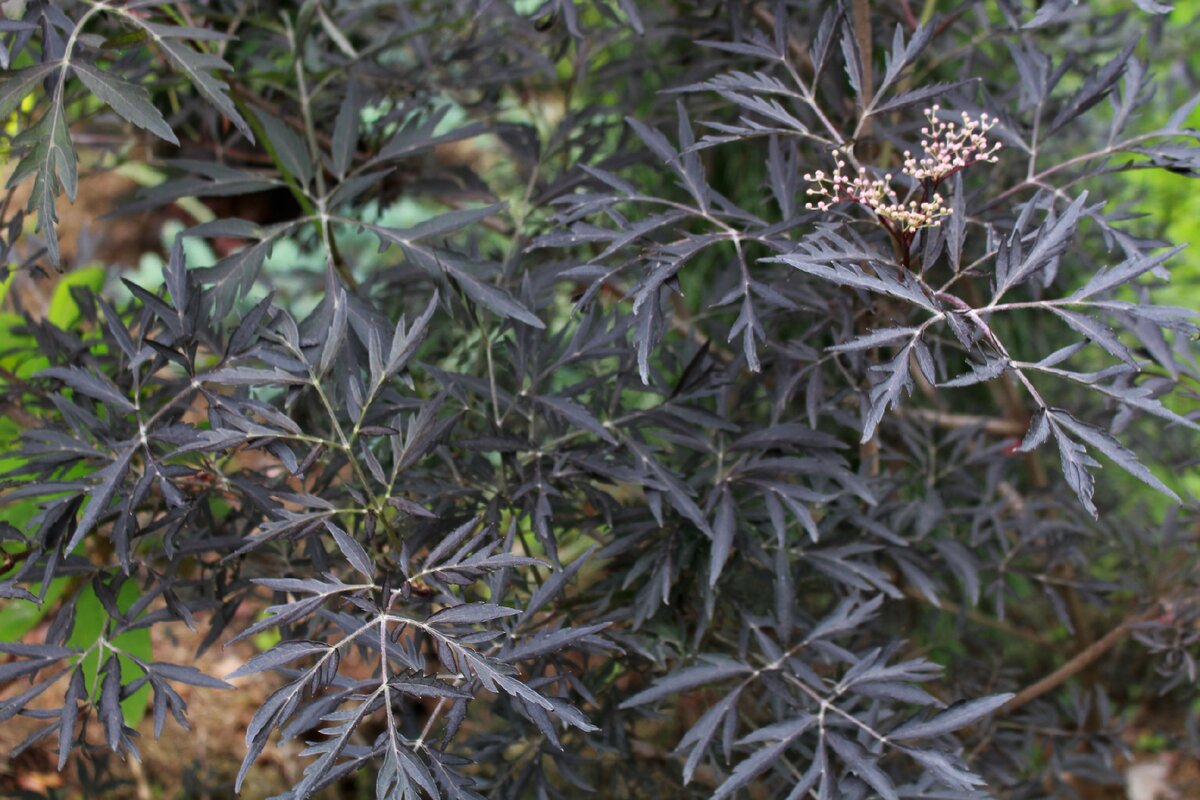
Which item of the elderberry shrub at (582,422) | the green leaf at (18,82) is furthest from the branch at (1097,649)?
the green leaf at (18,82)

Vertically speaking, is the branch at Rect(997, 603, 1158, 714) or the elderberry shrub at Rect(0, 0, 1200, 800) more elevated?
the elderberry shrub at Rect(0, 0, 1200, 800)

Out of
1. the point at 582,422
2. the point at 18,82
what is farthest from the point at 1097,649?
the point at 18,82

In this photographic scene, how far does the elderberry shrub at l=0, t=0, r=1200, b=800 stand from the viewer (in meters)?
0.69

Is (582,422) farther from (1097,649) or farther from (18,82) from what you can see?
(1097,649)

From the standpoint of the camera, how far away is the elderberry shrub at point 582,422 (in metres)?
0.69

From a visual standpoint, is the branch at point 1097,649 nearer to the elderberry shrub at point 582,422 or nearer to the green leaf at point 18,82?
the elderberry shrub at point 582,422

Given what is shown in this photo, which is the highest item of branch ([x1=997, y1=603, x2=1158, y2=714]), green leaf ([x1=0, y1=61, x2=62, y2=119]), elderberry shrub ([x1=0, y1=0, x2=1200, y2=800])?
green leaf ([x1=0, y1=61, x2=62, y2=119])

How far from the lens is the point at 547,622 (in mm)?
885

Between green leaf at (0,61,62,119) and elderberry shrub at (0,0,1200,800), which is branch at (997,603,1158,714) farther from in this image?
green leaf at (0,61,62,119)

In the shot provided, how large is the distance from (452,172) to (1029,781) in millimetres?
1034

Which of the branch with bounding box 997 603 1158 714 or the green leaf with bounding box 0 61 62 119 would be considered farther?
the branch with bounding box 997 603 1158 714

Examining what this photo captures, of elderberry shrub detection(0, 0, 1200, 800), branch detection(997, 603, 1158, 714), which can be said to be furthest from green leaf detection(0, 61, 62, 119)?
branch detection(997, 603, 1158, 714)

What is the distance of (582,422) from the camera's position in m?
0.83

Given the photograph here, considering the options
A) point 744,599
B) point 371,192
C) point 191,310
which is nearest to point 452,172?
point 371,192
